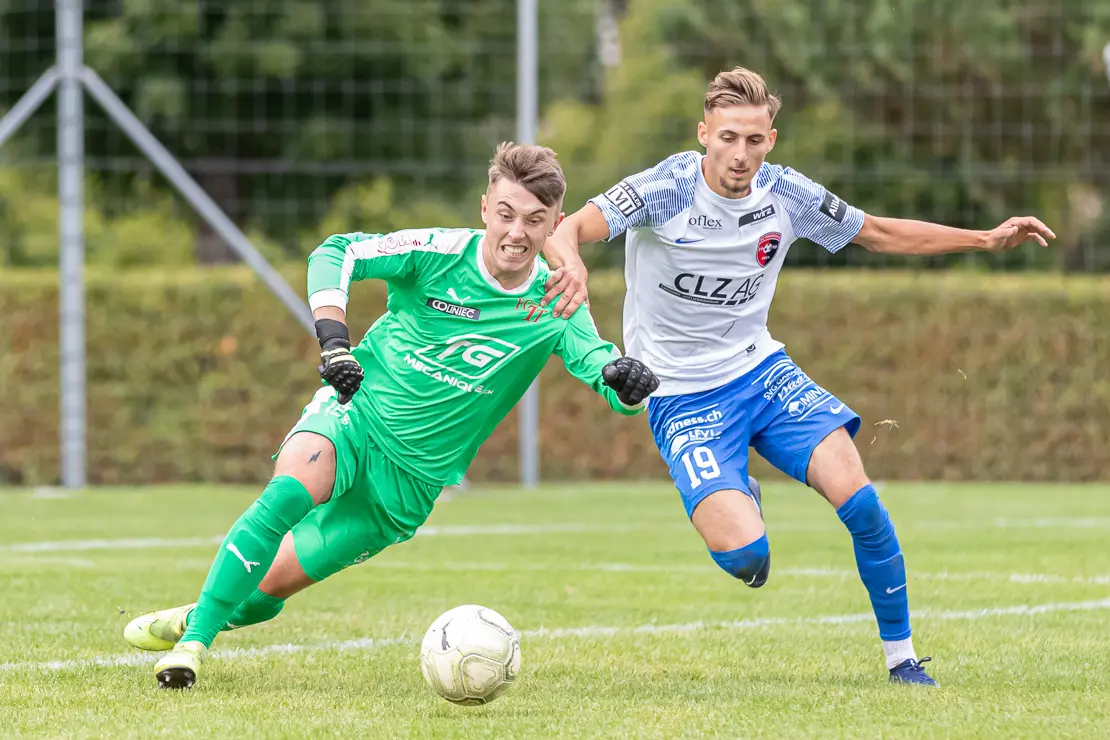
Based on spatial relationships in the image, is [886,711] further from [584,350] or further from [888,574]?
[584,350]

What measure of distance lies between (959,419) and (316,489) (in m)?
11.9

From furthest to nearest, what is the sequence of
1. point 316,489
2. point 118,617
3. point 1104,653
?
point 118,617 → point 1104,653 → point 316,489

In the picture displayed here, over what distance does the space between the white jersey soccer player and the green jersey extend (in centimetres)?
35

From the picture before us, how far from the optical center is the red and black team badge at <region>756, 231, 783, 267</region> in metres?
A: 6.39

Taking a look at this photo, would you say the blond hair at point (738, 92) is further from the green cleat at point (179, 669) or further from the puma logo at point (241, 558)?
the green cleat at point (179, 669)

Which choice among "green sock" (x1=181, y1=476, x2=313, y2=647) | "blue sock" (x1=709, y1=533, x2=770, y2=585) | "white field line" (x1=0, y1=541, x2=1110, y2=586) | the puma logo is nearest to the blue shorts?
"blue sock" (x1=709, y1=533, x2=770, y2=585)

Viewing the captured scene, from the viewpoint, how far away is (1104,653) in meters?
6.43

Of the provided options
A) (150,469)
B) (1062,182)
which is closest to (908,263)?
(1062,182)

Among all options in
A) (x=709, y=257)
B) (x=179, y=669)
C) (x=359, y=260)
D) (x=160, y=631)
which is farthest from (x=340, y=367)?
(x=709, y=257)

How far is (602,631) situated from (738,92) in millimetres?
2425

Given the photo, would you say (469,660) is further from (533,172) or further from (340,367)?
(533,172)

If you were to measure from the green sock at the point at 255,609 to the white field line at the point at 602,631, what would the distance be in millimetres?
280

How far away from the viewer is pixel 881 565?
6.01m

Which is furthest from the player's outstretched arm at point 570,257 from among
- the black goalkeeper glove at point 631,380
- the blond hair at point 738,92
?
the blond hair at point 738,92
